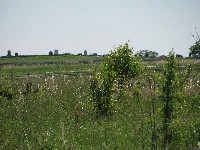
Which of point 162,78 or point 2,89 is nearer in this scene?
point 162,78

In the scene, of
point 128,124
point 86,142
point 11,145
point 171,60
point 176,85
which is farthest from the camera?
point 128,124

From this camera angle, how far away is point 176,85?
5.96 metres

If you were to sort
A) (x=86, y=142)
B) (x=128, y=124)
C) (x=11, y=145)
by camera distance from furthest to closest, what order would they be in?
(x=128, y=124) < (x=86, y=142) < (x=11, y=145)

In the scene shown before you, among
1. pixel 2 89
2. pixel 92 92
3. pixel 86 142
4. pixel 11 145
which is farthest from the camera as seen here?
pixel 2 89

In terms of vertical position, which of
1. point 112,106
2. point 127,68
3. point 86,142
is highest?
point 127,68

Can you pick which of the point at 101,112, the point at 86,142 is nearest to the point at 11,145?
the point at 86,142

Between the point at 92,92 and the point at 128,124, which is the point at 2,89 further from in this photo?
the point at 128,124

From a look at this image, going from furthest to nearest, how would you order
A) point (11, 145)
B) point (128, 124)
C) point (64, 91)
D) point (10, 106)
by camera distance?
point (64, 91) < point (10, 106) < point (128, 124) < point (11, 145)

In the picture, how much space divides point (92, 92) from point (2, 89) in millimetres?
9066

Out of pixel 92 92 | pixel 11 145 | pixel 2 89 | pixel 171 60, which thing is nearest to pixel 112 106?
pixel 92 92

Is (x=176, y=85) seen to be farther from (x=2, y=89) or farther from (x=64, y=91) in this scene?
(x=64, y=91)

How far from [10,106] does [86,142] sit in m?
8.40

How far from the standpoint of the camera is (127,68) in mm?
22375

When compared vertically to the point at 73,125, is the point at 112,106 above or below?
above
